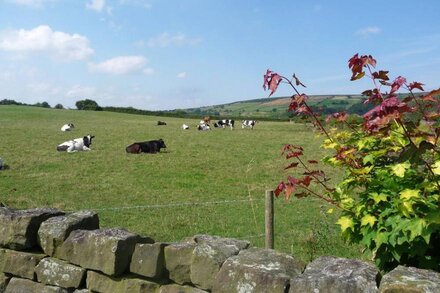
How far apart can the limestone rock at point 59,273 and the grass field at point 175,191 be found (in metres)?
2.65

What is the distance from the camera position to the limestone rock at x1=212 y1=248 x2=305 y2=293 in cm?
324

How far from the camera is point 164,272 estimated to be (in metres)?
4.02

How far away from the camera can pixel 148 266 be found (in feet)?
13.1

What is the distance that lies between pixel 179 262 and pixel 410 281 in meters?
1.86

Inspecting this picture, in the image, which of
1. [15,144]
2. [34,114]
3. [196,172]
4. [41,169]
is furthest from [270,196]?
[34,114]

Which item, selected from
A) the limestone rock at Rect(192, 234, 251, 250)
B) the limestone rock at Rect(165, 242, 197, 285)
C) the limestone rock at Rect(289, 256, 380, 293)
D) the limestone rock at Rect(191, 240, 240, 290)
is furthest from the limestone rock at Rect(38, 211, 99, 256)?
the limestone rock at Rect(289, 256, 380, 293)

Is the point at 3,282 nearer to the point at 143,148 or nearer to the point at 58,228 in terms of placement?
the point at 58,228

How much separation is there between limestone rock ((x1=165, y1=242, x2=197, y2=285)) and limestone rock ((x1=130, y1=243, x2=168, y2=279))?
0.06 metres

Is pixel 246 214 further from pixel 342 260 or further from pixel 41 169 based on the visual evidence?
pixel 41 169

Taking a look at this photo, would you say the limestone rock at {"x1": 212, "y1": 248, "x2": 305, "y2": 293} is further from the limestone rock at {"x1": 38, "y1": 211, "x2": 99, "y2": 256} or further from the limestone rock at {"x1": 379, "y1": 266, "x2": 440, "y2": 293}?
the limestone rock at {"x1": 38, "y1": 211, "x2": 99, "y2": 256}

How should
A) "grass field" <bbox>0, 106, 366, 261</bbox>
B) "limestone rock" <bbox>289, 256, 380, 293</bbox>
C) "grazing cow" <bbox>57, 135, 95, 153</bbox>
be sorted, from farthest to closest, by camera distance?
"grazing cow" <bbox>57, 135, 95, 153</bbox> → "grass field" <bbox>0, 106, 366, 261</bbox> → "limestone rock" <bbox>289, 256, 380, 293</bbox>

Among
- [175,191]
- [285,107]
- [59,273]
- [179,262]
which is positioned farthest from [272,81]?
[175,191]

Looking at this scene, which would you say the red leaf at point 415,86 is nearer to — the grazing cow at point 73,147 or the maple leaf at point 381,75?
→ the maple leaf at point 381,75

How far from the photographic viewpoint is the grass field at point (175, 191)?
8992mm
